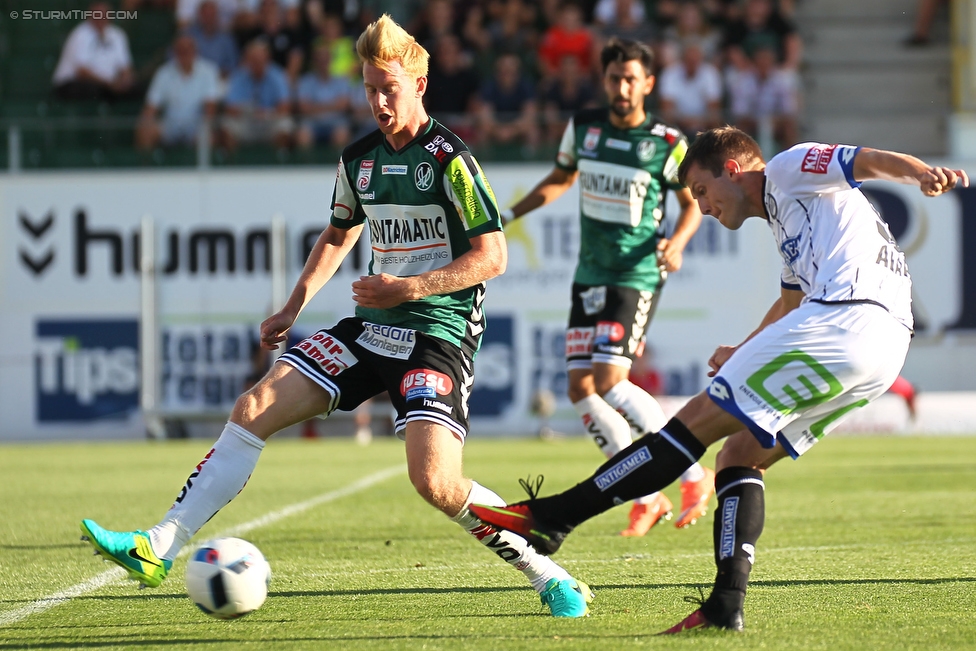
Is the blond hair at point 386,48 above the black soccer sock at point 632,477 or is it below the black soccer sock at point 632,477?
above

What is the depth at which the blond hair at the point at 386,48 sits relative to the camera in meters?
4.55

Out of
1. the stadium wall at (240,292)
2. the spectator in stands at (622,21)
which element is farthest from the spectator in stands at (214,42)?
the spectator in stands at (622,21)

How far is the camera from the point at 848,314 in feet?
12.9

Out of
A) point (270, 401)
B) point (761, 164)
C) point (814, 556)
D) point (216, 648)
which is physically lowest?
point (814, 556)

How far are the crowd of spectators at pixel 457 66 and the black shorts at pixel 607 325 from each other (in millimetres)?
9038

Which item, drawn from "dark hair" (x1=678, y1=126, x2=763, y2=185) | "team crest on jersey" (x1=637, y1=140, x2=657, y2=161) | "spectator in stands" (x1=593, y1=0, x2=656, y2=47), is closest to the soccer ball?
"dark hair" (x1=678, y1=126, x2=763, y2=185)

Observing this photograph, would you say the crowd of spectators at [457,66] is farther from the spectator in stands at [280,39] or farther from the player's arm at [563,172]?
the player's arm at [563,172]

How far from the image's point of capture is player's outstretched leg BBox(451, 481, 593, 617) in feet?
14.5

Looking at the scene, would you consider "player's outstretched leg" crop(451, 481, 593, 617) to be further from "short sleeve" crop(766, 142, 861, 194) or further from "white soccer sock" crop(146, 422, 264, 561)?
"short sleeve" crop(766, 142, 861, 194)

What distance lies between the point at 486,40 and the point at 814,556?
14.1 metres

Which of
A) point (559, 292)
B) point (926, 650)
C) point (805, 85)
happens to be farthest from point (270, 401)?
point (805, 85)

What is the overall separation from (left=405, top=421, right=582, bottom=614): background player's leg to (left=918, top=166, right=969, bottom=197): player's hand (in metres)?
1.73

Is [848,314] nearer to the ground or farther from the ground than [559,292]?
farther from the ground

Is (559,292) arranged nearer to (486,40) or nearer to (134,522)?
(486,40)
